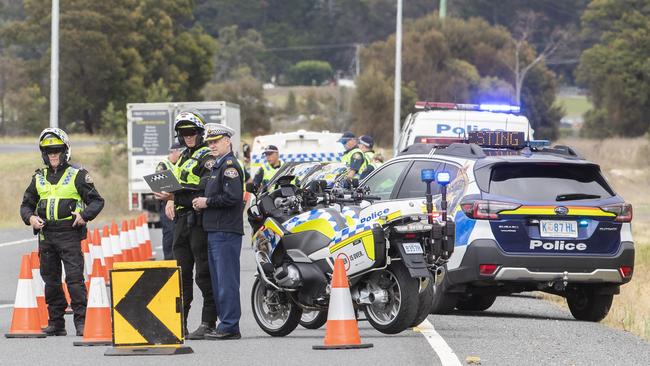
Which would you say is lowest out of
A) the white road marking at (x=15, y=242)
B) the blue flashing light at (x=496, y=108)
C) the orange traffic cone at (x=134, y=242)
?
the white road marking at (x=15, y=242)

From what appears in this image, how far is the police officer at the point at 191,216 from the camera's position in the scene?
515 inches

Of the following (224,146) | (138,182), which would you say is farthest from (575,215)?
(138,182)

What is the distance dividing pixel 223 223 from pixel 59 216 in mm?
1522

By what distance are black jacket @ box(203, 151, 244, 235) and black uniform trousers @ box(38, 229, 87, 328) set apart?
1290 millimetres

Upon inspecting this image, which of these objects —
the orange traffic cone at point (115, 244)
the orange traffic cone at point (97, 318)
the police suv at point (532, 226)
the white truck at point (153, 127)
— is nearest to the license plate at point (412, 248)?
the police suv at point (532, 226)

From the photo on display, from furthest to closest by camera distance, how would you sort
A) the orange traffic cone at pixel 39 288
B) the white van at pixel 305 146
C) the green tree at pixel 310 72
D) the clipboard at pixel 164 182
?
1. the green tree at pixel 310 72
2. the white van at pixel 305 146
3. the orange traffic cone at pixel 39 288
4. the clipboard at pixel 164 182

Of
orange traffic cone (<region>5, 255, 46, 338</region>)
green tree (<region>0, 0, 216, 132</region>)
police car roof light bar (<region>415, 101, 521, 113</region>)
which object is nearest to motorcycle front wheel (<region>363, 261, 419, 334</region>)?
orange traffic cone (<region>5, 255, 46, 338</region>)

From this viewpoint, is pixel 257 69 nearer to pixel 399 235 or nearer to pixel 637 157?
pixel 637 157

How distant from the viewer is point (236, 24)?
127m

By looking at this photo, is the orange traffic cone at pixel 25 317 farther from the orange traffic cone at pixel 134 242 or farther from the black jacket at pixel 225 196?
the orange traffic cone at pixel 134 242

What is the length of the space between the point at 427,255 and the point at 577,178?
2.48 m

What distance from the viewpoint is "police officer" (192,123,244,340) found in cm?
1272

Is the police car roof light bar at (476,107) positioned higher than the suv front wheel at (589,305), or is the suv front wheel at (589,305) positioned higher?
the police car roof light bar at (476,107)

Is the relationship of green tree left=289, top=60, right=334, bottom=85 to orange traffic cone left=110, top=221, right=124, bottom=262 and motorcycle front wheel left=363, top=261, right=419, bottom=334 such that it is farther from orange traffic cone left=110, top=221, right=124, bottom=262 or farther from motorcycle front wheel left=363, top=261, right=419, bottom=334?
motorcycle front wheel left=363, top=261, right=419, bottom=334
